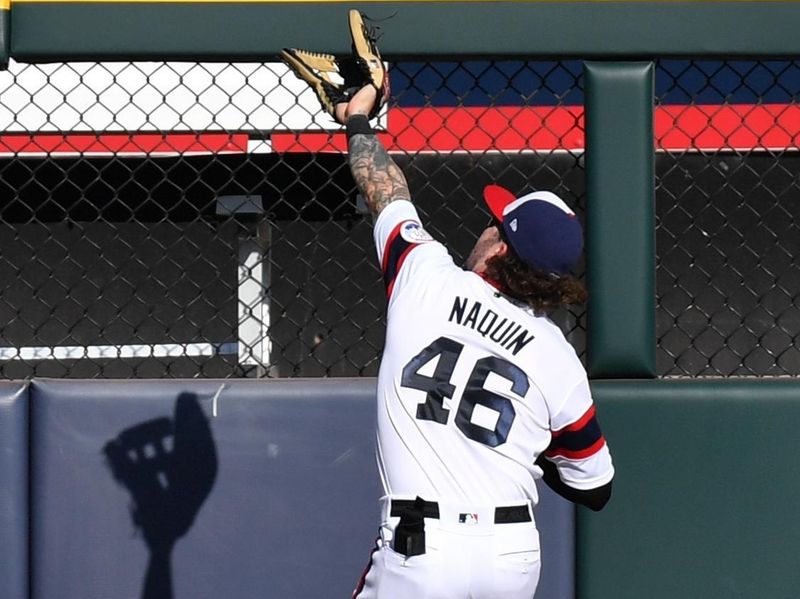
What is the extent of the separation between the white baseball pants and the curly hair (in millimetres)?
470

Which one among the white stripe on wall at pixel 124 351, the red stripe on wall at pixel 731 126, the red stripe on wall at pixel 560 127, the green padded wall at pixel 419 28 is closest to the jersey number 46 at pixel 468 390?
the green padded wall at pixel 419 28

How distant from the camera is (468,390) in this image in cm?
230

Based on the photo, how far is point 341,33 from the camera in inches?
125

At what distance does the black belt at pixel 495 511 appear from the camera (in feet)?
7.51

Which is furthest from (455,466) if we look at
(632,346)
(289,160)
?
(289,160)

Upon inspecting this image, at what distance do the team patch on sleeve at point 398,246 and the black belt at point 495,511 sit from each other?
0.49m

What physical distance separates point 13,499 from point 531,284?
5.65ft

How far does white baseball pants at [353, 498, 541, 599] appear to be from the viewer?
2.26m

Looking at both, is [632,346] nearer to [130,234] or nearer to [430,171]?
[430,171]

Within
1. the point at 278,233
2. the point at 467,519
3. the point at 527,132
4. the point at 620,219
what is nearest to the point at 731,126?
the point at 527,132

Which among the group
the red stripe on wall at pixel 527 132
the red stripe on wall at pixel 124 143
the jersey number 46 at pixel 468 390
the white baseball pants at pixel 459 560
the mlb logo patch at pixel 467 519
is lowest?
the white baseball pants at pixel 459 560

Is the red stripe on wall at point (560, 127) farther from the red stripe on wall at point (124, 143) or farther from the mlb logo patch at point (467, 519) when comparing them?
the mlb logo patch at point (467, 519)

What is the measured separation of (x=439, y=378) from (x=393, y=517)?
323 millimetres

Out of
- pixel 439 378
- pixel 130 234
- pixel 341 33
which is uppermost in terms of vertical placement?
pixel 341 33
